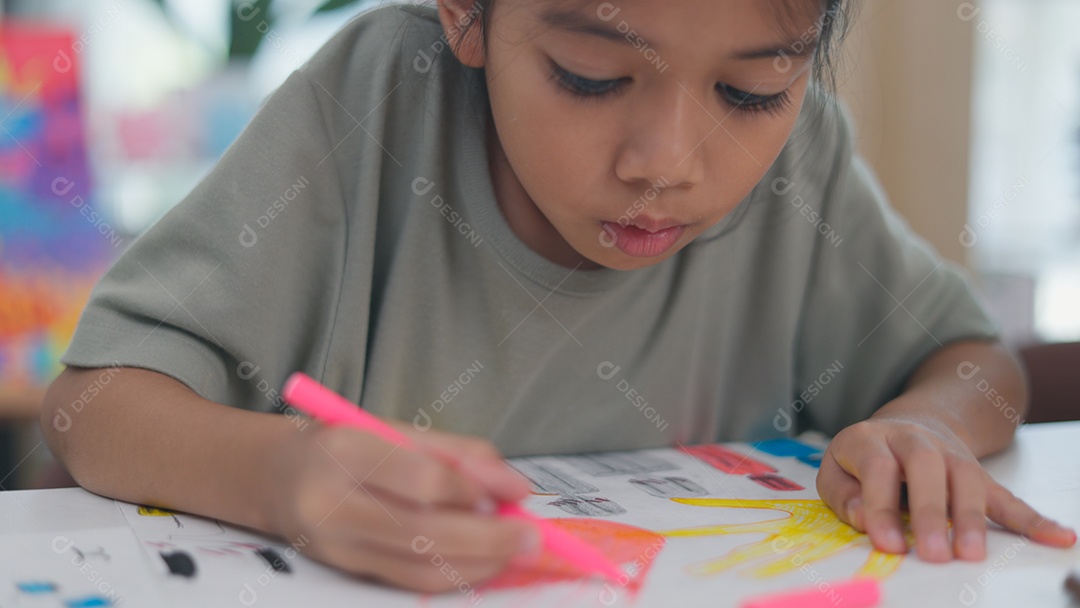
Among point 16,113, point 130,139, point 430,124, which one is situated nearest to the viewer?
point 430,124

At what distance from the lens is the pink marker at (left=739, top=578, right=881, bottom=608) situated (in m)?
0.41

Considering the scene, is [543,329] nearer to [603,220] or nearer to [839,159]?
[603,220]

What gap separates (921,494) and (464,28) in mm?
407

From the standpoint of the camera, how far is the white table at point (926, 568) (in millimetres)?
416

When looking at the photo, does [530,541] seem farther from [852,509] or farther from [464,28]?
Result: [464,28]

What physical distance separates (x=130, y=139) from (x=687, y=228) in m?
1.35

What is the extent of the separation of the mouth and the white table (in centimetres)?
24

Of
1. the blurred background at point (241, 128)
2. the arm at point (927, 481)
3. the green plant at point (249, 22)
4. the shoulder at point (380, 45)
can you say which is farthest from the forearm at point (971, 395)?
the green plant at point (249, 22)

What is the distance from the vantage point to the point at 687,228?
624 millimetres

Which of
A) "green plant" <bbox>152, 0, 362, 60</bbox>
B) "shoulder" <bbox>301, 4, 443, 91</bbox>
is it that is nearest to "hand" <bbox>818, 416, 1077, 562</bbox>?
"shoulder" <bbox>301, 4, 443, 91</bbox>

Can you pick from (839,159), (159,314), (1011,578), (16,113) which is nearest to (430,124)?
(159,314)

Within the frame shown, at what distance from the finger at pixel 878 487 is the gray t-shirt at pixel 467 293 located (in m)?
0.22

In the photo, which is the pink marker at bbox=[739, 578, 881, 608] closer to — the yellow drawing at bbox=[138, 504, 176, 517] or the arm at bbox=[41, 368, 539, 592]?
the arm at bbox=[41, 368, 539, 592]

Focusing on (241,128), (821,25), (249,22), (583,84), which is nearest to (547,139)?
(583,84)
